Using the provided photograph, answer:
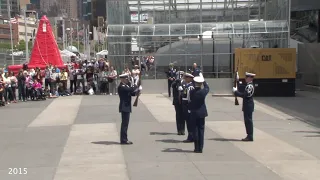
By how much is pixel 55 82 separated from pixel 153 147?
583 inches

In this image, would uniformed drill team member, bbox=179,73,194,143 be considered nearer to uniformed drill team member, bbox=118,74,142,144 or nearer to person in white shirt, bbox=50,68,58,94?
uniformed drill team member, bbox=118,74,142,144

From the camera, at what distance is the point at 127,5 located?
28.9m

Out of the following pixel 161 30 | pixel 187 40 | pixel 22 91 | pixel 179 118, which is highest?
pixel 161 30

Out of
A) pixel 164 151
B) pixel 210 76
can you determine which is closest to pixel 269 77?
pixel 210 76

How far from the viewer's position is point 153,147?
1049 cm

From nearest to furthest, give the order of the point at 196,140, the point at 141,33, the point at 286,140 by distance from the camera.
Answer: the point at 196,140 < the point at 286,140 < the point at 141,33

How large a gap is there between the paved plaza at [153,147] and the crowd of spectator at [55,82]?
3.76m

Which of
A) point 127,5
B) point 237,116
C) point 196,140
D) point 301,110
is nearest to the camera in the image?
point 196,140

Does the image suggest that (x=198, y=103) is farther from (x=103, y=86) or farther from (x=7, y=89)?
(x=103, y=86)

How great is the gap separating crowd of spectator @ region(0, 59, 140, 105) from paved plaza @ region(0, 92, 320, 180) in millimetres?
3765

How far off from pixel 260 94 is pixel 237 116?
786 cm

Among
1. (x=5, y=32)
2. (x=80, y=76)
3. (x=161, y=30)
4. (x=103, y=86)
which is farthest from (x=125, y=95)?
(x=5, y=32)

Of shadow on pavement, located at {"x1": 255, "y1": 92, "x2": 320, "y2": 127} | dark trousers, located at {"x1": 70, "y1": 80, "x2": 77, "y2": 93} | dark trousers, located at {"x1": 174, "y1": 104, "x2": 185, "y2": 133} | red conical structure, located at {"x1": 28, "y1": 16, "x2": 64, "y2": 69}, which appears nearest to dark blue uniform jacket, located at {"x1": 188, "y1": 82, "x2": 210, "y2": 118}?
dark trousers, located at {"x1": 174, "y1": 104, "x2": 185, "y2": 133}

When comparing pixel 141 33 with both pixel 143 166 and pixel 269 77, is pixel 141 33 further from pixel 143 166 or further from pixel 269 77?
pixel 143 166
